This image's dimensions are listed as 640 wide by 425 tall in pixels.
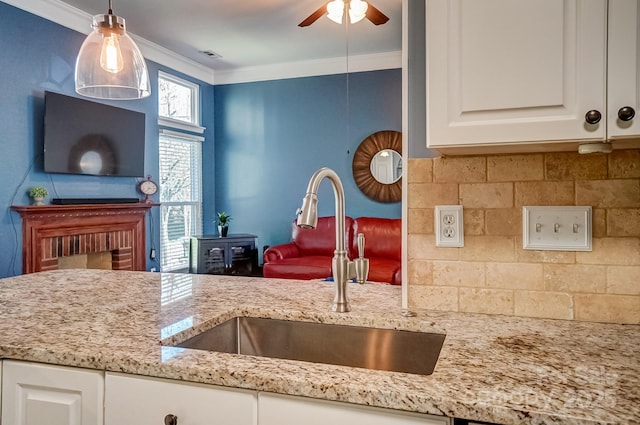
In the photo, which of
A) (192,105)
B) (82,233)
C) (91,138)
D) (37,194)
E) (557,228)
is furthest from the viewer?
(192,105)

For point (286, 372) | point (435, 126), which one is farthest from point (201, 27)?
point (286, 372)

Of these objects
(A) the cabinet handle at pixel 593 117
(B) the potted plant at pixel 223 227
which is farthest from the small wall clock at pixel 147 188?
(A) the cabinet handle at pixel 593 117

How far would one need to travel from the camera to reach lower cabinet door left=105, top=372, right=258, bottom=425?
92cm

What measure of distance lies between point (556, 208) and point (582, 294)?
0.23 meters

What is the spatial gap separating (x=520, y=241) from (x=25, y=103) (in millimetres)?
4196

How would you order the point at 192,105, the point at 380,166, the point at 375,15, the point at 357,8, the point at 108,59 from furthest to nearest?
the point at 192,105
the point at 380,166
the point at 375,15
the point at 357,8
the point at 108,59

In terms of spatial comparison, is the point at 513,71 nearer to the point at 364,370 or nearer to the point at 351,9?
the point at 364,370

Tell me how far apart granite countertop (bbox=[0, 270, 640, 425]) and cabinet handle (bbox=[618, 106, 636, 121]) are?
488mm

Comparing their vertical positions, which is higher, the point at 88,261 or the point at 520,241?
the point at 520,241

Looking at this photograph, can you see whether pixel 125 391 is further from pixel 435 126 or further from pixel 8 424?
pixel 435 126

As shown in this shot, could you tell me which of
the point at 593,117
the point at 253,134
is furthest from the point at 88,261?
the point at 593,117

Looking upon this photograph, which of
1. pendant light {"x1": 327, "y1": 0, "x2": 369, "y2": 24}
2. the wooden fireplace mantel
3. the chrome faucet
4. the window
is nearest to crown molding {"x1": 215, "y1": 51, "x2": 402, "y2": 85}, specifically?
the window

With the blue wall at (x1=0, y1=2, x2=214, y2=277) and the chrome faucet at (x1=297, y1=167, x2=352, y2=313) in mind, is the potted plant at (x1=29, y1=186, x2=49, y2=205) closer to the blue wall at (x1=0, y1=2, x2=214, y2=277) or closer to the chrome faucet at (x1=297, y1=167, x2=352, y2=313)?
the blue wall at (x1=0, y1=2, x2=214, y2=277)

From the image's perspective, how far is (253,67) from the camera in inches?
251
